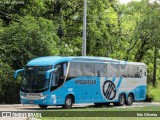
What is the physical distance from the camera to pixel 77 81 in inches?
1055

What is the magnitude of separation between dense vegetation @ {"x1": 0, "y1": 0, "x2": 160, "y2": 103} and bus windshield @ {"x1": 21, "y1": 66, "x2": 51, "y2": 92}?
476 cm

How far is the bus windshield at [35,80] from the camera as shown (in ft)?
81.7

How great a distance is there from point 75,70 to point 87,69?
1.32m

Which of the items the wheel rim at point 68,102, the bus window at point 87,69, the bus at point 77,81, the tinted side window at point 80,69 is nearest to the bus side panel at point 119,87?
the bus at point 77,81

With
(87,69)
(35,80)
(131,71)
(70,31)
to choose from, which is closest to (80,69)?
(87,69)

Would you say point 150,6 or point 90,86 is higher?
point 150,6

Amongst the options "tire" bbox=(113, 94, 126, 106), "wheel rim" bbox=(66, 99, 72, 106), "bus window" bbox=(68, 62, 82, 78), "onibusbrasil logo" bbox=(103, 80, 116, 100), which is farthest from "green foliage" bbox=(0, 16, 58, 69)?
"wheel rim" bbox=(66, 99, 72, 106)

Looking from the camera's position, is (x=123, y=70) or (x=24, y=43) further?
(x=24, y=43)

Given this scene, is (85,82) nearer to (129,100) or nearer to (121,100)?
(121,100)

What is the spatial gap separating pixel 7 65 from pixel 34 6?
710cm

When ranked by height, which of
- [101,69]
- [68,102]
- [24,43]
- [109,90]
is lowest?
[68,102]

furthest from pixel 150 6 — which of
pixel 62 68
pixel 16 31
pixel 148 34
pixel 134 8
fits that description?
pixel 62 68

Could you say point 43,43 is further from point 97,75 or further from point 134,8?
point 134,8

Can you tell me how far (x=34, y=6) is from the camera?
1401 inches
